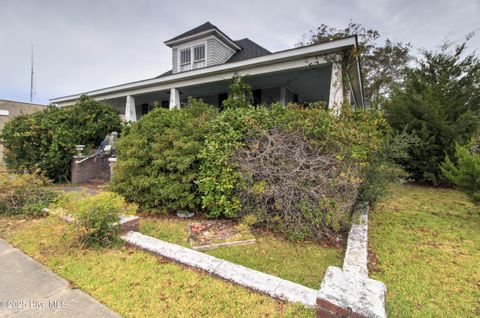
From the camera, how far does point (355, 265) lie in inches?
89.7

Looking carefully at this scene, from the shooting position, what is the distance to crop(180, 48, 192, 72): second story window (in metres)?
11.1

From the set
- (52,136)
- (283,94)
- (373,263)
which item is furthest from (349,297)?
(52,136)

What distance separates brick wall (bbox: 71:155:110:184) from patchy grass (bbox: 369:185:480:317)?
7999mm

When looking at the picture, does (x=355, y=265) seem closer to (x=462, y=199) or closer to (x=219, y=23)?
(x=462, y=199)

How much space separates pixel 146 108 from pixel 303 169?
1305cm

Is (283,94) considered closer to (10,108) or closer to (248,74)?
(248,74)

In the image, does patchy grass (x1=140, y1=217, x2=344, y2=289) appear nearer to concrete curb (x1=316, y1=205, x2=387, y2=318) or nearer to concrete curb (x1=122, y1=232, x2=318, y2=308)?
concrete curb (x1=122, y1=232, x2=318, y2=308)

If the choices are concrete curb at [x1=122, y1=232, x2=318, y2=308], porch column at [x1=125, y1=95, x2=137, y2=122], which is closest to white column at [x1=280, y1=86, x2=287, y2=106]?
porch column at [x1=125, y1=95, x2=137, y2=122]

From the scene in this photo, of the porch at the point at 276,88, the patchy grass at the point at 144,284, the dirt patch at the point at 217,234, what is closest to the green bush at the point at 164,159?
the dirt patch at the point at 217,234

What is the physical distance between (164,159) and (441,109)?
29.8 feet

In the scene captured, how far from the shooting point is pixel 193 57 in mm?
10891

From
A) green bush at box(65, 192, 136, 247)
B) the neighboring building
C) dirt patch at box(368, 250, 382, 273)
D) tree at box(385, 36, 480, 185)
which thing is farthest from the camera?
the neighboring building

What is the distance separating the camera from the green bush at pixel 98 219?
2.80 metres

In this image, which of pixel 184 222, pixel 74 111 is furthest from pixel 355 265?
pixel 74 111
